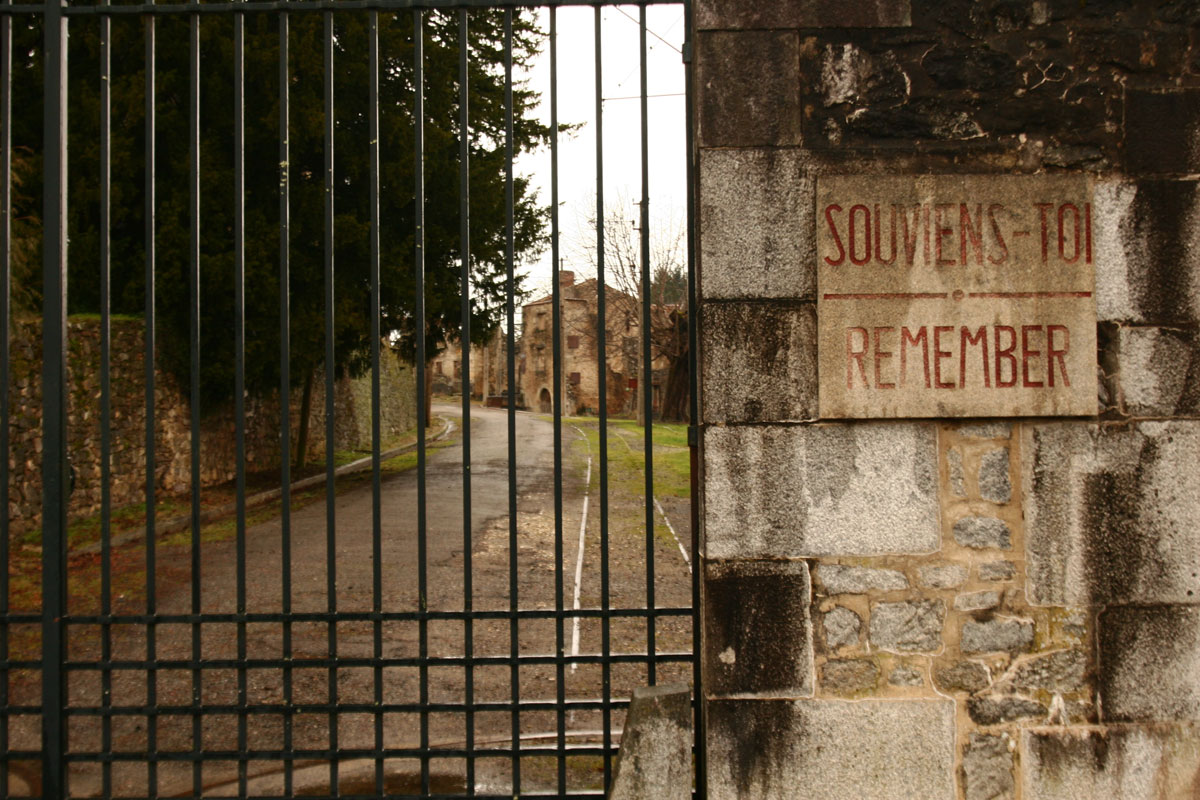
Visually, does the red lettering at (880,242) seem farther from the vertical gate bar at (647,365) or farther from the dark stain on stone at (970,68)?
the vertical gate bar at (647,365)

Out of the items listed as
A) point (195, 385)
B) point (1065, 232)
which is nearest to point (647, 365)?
point (1065, 232)

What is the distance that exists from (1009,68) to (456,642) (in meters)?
4.91

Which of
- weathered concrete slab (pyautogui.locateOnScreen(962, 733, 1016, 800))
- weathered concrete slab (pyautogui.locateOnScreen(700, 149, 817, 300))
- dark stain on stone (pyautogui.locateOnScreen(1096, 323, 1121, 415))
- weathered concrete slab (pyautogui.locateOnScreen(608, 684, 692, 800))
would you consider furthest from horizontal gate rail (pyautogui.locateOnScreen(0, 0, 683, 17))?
weathered concrete slab (pyautogui.locateOnScreen(962, 733, 1016, 800))

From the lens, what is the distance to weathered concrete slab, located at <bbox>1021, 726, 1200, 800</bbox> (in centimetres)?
287

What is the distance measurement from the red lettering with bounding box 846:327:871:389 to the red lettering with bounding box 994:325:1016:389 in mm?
467

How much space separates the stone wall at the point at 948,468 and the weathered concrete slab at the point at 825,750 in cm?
1

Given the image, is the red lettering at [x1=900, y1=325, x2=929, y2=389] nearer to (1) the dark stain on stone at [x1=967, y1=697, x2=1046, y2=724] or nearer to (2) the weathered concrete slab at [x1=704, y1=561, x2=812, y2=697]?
(2) the weathered concrete slab at [x1=704, y1=561, x2=812, y2=697]

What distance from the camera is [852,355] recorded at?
2.88m

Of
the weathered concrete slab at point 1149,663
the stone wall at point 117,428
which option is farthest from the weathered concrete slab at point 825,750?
the stone wall at point 117,428

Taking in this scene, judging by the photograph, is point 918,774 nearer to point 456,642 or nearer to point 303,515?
point 456,642

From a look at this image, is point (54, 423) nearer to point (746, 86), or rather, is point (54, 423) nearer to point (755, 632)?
point (755, 632)

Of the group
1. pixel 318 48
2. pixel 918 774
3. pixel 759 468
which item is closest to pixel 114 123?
pixel 318 48

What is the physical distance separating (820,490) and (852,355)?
0.49 meters

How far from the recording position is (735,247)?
288 cm
